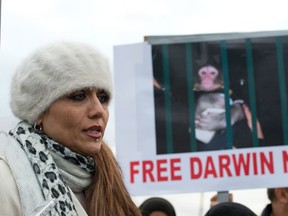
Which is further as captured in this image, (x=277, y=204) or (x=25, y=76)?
(x=277, y=204)

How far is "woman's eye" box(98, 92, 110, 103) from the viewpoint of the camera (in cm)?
222

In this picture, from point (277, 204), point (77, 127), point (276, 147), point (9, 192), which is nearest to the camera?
point (9, 192)

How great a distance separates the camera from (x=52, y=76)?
2143mm

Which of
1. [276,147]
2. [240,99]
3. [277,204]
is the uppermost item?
[240,99]

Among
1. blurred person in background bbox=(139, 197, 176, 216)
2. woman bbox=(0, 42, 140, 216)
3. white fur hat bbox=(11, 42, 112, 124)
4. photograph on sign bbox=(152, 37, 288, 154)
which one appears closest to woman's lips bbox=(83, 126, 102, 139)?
woman bbox=(0, 42, 140, 216)

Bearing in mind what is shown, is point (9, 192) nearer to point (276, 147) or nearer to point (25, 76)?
point (25, 76)

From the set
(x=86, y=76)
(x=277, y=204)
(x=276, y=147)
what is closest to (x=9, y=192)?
(x=86, y=76)

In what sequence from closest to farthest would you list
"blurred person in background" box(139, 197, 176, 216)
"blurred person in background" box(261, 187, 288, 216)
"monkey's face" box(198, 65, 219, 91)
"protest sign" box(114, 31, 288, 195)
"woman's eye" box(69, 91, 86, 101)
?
"woman's eye" box(69, 91, 86, 101) < "blurred person in background" box(261, 187, 288, 216) < "protest sign" box(114, 31, 288, 195) < "monkey's face" box(198, 65, 219, 91) < "blurred person in background" box(139, 197, 176, 216)

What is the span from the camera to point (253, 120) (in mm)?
4137

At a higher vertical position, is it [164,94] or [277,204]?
[164,94]

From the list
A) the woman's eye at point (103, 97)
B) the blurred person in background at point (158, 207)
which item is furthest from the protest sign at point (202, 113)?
the woman's eye at point (103, 97)

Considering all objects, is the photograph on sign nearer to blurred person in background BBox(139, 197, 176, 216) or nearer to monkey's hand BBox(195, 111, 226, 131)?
monkey's hand BBox(195, 111, 226, 131)

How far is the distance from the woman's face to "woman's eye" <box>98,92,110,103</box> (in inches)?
2.5

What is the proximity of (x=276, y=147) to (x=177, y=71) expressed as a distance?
2.39ft
